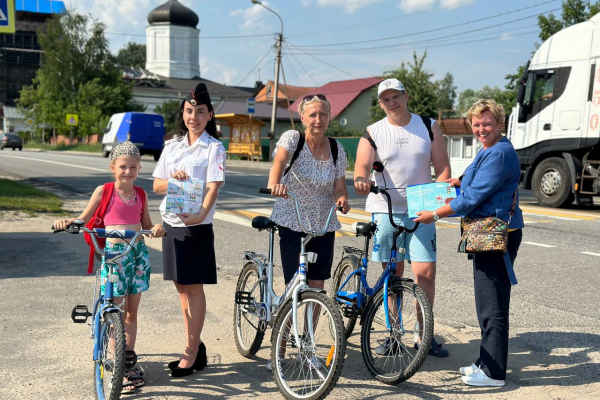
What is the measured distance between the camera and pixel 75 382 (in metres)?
4.12

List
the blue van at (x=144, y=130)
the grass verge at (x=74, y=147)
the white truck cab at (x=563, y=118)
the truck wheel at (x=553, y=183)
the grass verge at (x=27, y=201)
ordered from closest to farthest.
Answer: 1. the grass verge at (x=27, y=201)
2. the white truck cab at (x=563, y=118)
3. the truck wheel at (x=553, y=183)
4. the blue van at (x=144, y=130)
5. the grass verge at (x=74, y=147)

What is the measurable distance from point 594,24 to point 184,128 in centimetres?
1299

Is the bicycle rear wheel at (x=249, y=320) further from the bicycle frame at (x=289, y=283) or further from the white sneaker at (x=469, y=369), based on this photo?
the white sneaker at (x=469, y=369)

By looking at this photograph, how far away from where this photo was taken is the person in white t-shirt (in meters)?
4.54

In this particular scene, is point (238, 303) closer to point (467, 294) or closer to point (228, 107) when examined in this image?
point (467, 294)

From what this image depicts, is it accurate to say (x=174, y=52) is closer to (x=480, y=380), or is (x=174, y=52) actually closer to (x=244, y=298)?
(x=244, y=298)

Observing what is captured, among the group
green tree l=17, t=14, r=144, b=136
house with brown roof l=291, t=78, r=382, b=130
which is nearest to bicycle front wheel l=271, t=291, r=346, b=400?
house with brown roof l=291, t=78, r=382, b=130

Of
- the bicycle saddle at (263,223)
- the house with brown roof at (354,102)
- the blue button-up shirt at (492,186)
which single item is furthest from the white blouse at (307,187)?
the house with brown roof at (354,102)

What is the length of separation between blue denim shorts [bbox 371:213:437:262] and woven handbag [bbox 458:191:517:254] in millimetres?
424

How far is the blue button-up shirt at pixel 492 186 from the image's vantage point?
399 cm

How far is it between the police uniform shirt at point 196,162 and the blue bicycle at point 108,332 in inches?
17.4

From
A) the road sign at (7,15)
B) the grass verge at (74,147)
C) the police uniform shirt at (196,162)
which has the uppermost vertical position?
the road sign at (7,15)

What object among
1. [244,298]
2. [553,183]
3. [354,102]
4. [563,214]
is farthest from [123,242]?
[354,102]

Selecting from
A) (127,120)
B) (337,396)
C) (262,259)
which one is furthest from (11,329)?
(127,120)
